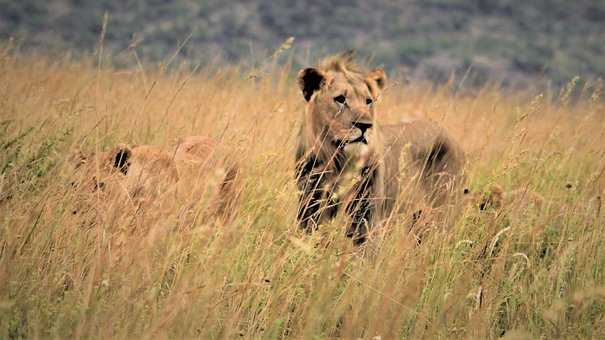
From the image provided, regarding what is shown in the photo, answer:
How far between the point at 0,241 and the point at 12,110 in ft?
7.72

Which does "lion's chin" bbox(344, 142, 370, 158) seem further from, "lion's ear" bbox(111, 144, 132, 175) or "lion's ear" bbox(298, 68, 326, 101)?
"lion's ear" bbox(111, 144, 132, 175)

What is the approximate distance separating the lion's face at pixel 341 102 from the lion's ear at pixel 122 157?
3.47 ft

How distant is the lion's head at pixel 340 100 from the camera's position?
369 centimetres

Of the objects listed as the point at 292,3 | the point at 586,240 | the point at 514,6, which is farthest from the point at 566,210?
the point at 514,6

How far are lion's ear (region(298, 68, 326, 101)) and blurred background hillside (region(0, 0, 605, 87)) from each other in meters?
14.5

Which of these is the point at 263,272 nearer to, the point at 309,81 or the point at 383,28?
the point at 309,81

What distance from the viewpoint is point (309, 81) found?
4.08m

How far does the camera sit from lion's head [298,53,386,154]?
12.1 feet

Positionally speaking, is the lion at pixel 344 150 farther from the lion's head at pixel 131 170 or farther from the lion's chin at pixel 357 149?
the lion's head at pixel 131 170

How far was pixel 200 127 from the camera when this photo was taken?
17.8 feet

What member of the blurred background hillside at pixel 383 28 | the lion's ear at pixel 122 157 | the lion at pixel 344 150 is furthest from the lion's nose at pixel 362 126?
the blurred background hillside at pixel 383 28

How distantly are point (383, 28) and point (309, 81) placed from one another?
928 inches

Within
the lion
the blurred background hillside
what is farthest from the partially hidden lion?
the blurred background hillside

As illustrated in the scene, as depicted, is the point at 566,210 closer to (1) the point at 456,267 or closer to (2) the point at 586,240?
(2) the point at 586,240
